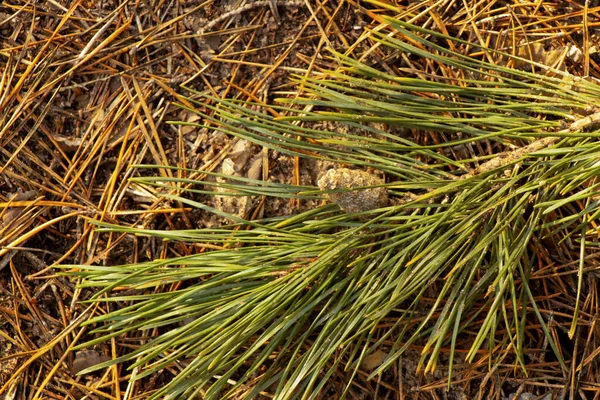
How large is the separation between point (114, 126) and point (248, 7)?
53 cm

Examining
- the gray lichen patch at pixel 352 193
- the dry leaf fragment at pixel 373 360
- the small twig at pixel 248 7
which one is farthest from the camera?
the small twig at pixel 248 7

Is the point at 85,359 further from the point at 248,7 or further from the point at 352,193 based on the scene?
the point at 248,7

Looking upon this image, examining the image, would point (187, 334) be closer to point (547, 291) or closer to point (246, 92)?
point (246, 92)

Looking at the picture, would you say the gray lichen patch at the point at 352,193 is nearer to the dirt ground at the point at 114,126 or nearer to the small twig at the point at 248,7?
the dirt ground at the point at 114,126

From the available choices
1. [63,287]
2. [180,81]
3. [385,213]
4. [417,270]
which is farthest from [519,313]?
[63,287]

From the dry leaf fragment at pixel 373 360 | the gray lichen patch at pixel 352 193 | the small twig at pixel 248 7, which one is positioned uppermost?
the small twig at pixel 248 7

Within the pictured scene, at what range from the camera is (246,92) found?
1.78 meters

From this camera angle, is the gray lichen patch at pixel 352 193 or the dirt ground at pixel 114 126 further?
the dirt ground at pixel 114 126

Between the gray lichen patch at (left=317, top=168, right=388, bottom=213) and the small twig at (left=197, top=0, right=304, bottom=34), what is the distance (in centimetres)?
60

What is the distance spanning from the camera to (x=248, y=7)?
71.7 inches

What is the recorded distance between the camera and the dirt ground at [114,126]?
1.77 metres

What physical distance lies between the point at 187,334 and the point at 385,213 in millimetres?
568

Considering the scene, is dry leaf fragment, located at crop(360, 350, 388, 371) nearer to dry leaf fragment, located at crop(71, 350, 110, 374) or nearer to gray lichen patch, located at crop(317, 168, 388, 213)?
gray lichen patch, located at crop(317, 168, 388, 213)

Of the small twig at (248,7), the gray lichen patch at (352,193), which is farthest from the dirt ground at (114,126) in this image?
the gray lichen patch at (352,193)
